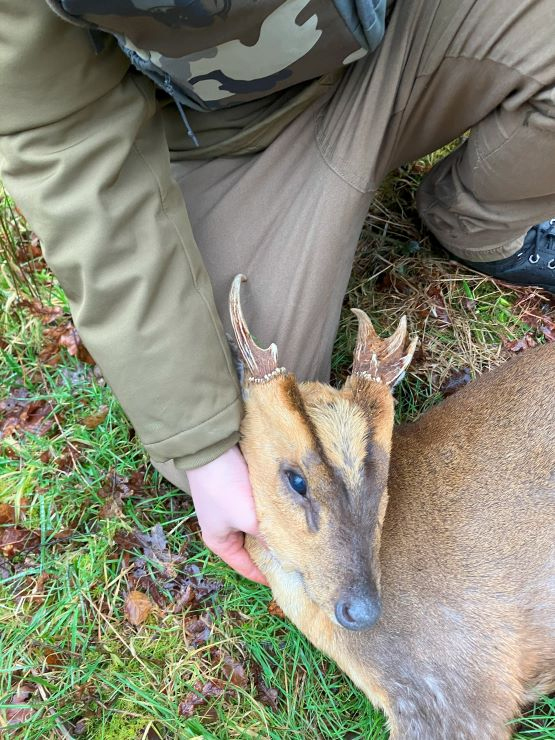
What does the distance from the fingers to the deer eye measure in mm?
505

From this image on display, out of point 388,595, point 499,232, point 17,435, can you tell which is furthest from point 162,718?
point 499,232

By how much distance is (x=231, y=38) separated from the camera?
2.41m

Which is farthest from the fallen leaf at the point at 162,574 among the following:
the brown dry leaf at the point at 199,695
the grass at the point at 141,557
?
the brown dry leaf at the point at 199,695

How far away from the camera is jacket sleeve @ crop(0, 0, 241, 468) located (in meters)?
2.36

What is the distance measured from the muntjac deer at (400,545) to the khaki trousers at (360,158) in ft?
1.47

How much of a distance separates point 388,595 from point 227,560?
75cm

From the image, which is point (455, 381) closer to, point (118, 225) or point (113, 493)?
point (113, 493)

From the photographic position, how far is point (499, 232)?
154 inches

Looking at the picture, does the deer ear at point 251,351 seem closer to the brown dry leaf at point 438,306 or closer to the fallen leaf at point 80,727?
the fallen leaf at point 80,727

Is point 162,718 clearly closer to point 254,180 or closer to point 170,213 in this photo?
point 170,213

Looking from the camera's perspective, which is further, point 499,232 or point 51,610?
point 499,232

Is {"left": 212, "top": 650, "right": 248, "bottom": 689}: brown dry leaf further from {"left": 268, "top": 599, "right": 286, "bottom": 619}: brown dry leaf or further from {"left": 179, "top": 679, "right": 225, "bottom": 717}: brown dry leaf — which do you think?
{"left": 268, "top": 599, "right": 286, "bottom": 619}: brown dry leaf

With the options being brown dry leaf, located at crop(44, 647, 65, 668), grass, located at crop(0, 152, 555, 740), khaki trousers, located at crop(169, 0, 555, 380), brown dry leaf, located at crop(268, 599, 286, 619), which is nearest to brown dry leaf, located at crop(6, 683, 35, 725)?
grass, located at crop(0, 152, 555, 740)

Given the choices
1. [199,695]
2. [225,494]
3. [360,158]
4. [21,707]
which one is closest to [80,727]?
[21,707]
